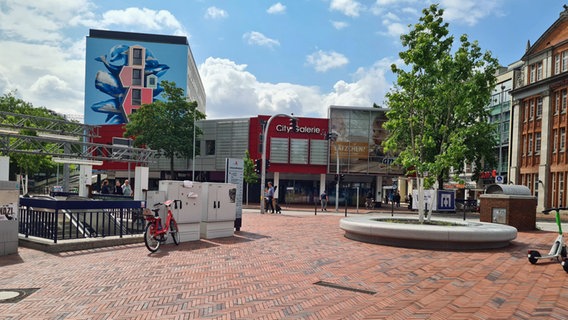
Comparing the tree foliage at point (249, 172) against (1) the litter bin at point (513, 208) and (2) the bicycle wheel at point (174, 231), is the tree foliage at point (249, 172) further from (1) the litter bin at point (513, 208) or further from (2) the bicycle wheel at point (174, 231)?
(2) the bicycle wheel at point (174, 231)

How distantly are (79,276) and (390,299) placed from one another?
5.33m

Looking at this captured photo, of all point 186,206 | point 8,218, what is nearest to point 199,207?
point 186,206

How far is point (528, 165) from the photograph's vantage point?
40969 millimetres

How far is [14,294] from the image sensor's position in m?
6.53

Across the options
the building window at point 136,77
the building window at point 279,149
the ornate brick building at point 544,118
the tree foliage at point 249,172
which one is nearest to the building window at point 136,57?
the building window at point 136,77

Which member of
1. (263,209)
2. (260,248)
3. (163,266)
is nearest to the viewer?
(163,266)

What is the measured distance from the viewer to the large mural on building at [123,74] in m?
73.6

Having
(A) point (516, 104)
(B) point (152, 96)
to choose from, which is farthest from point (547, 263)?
(B) point (152, 96)

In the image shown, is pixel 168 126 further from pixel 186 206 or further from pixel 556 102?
pixel 556 102

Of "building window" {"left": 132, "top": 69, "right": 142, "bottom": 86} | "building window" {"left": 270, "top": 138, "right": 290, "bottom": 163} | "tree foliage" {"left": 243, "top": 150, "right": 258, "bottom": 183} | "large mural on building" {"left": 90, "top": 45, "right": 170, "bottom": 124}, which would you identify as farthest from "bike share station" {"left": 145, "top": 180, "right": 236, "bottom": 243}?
"building window" {"left": 132, "top": 69, "right": 142, "bottom": 86}

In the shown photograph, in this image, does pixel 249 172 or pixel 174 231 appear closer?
pixel 174 231

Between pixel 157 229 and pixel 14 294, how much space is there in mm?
4303

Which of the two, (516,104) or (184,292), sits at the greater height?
(516,104)

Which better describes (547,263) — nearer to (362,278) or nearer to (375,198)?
(362,278)
